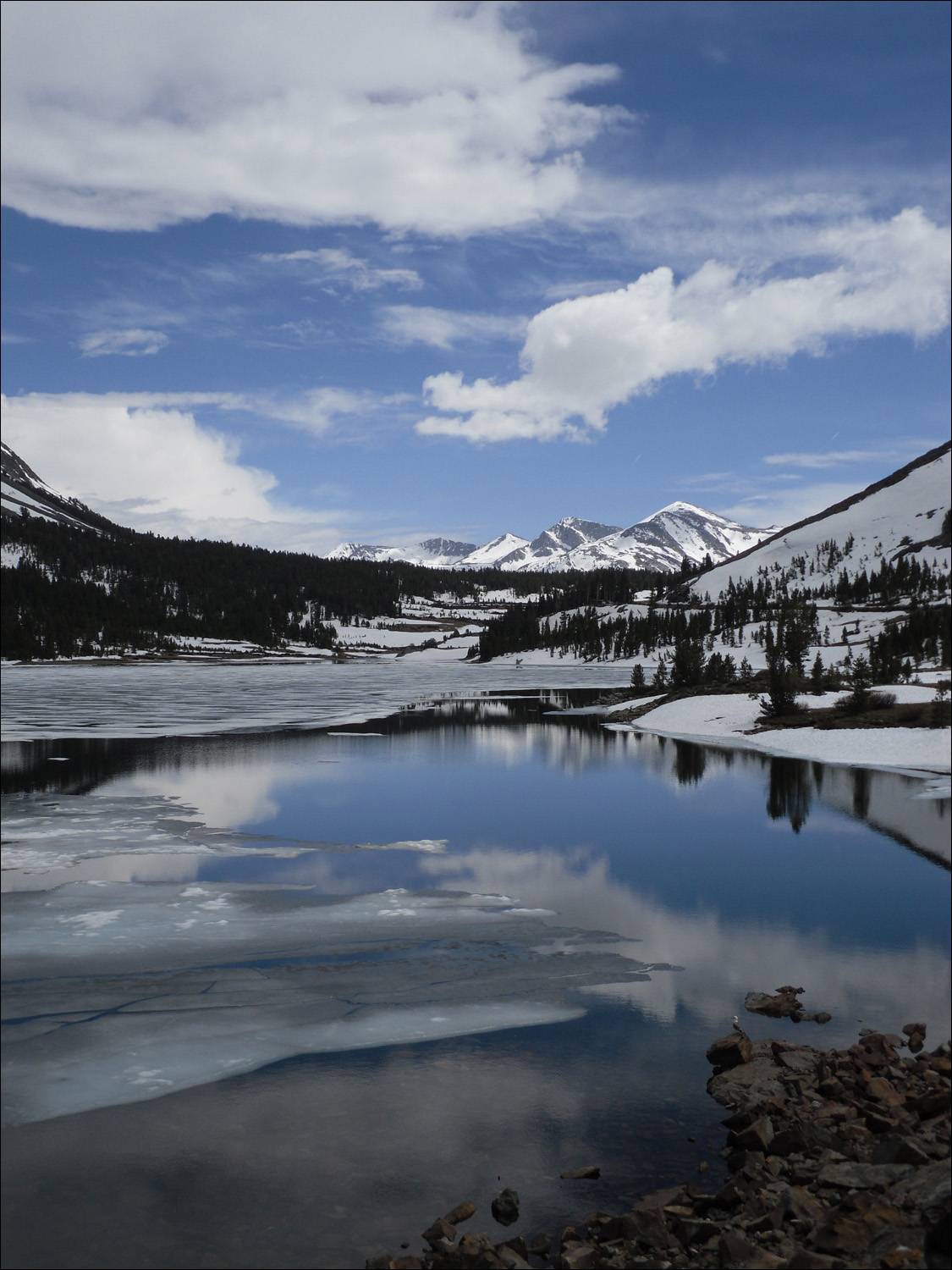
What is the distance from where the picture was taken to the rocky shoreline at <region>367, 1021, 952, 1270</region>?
5.68m

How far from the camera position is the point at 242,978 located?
36.8 feet

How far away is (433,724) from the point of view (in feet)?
152

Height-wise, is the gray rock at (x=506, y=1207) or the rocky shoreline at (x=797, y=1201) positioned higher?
the rocky shoreline at (x=797, y=1201)

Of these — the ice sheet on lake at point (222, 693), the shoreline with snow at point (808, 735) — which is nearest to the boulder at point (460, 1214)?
the shoreline with snow at point (808, 735)

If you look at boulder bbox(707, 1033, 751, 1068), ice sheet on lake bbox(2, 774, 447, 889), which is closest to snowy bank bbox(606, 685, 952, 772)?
ice sheet on lake bbox(2, 774, 447, 889)

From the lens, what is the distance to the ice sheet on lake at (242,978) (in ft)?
29.4

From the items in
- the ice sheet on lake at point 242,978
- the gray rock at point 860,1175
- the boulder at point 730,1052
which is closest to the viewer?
the gray rock at point 860,1175

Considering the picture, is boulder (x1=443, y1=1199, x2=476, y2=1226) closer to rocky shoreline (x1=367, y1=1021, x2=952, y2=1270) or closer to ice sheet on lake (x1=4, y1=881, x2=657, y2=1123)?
rocky shoreline (x1=367, y1=1021, x2=952, y2=1270)

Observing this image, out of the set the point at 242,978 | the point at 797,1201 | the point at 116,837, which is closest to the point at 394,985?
the point at 242,978

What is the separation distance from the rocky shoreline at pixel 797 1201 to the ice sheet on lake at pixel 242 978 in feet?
10.2

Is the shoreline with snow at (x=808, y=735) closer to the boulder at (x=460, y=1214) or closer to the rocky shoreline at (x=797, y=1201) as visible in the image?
the rocky shoreline at (x=797, y=1201)

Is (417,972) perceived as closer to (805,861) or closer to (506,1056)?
(506,1056)

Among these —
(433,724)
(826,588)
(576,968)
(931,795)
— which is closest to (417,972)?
(576,968)

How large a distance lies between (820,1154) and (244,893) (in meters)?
10.6
